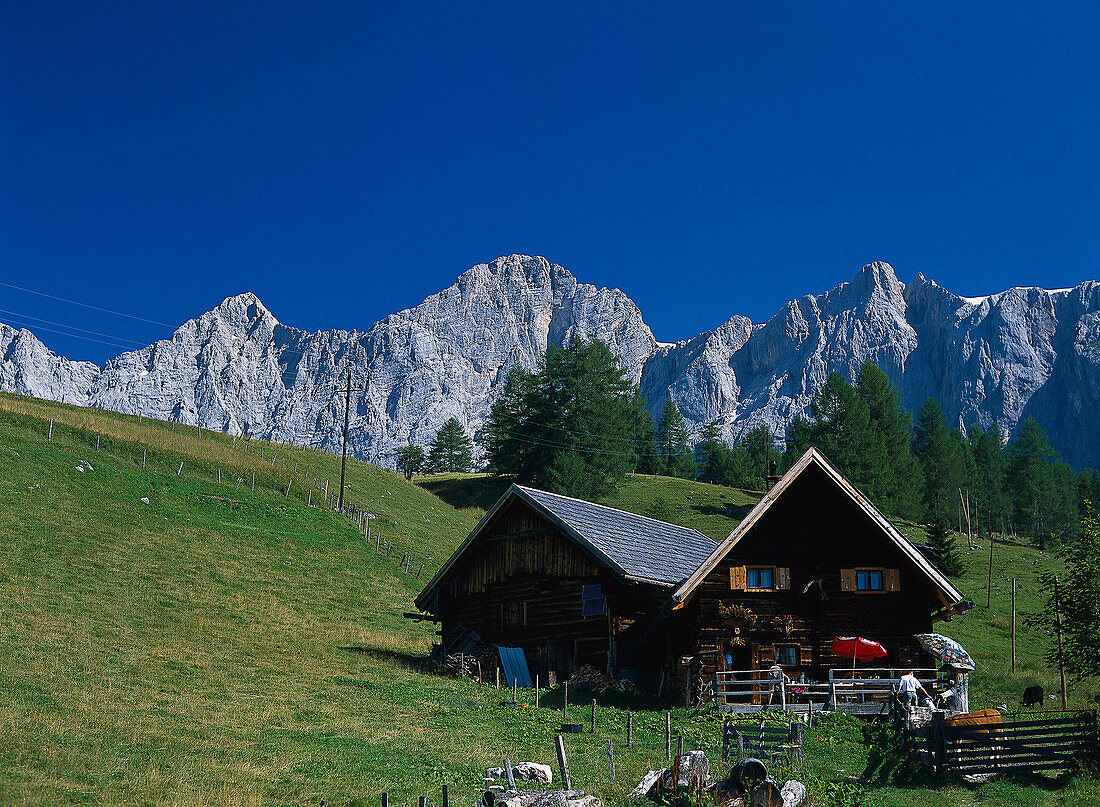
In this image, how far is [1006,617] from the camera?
170 ft

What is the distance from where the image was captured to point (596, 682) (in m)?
31.5

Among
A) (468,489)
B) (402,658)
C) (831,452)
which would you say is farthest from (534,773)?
(468,489)

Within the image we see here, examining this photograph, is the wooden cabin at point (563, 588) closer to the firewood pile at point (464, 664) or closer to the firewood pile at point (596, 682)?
the firewood pile at point (596, 682)

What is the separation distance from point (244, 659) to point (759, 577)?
1881cm

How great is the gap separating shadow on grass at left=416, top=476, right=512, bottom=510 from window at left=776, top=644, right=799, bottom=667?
56.5 metres

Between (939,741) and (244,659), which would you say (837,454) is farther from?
(939,741)

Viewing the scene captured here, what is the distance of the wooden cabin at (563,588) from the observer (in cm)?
3228

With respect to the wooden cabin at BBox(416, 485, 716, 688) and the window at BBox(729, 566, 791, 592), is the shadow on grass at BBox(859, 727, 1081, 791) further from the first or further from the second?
the window at BBox(729, 566, 791, 592)

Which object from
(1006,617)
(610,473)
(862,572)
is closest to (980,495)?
(610,473)

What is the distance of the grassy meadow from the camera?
17.6 meters

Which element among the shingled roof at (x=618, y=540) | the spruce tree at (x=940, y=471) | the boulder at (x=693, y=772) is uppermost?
the spruce tree at (x=940, y=471)

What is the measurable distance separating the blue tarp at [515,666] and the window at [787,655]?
9341 millimetres

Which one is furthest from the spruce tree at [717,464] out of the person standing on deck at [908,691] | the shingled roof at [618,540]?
the person standing on deck at [908,691]

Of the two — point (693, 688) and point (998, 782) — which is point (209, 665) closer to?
point (693, 688)
